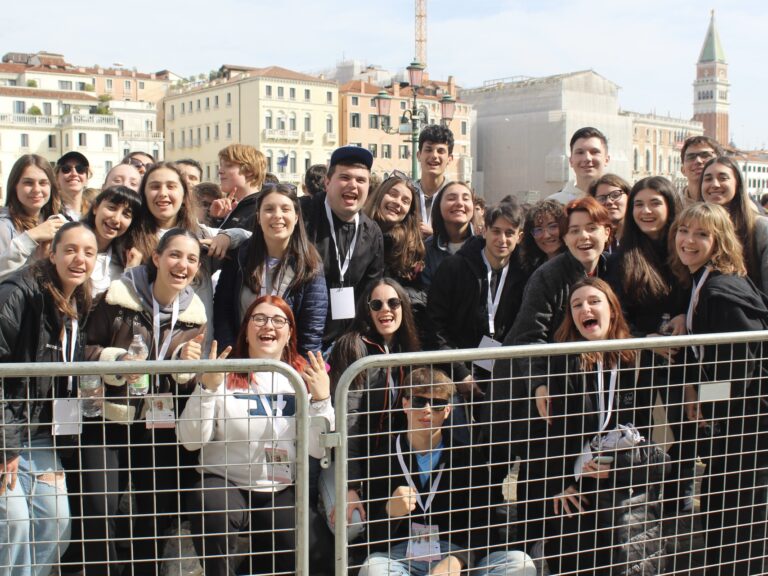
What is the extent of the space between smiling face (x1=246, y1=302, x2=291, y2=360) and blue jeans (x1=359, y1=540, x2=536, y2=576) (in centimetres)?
105

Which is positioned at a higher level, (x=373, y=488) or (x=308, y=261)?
(x=308, y=261)

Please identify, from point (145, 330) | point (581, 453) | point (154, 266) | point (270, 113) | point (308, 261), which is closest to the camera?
point (581, 453)

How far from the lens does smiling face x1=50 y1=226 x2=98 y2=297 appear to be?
3.57m

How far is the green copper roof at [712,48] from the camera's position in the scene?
163625 millimetres

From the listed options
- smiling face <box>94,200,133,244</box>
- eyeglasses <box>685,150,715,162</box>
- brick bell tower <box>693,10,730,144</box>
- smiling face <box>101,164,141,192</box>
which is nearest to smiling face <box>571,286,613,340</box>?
eyeglasses <box>685,150,715,162</box>

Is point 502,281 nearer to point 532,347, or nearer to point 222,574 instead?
point 532,347

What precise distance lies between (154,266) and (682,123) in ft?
354

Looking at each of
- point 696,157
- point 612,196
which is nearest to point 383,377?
point 612,196

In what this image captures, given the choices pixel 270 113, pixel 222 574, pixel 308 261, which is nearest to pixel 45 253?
pixel 308 261

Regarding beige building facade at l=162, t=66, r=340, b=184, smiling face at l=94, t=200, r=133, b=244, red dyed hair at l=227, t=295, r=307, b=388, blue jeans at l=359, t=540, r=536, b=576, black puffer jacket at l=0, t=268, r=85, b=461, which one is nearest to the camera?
blue jeans at l=359, t=540, r=536, b=576

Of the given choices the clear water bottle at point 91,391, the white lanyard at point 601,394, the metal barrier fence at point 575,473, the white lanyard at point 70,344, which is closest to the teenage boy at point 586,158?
the metal barrier fence at point 575,473

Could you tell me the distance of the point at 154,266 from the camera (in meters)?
3.87

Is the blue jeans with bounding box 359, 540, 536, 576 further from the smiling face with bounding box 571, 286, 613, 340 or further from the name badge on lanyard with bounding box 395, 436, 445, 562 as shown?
the smiling face with bounding box 571, 286, 613, 340

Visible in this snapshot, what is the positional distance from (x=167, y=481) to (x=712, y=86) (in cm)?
17742
